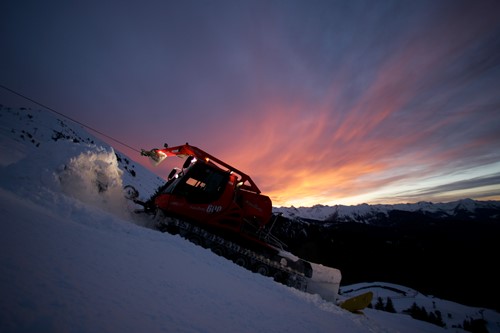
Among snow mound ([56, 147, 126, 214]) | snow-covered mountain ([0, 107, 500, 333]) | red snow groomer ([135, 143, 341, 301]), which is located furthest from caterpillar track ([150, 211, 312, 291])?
snow-covered mountain ([0, 107, 500, 333])

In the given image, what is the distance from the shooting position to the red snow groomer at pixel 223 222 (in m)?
A: 8.52

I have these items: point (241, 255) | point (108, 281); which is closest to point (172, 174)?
point (241, 255)

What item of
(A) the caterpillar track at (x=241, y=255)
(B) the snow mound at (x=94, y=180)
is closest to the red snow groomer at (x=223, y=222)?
(A) the caterpillar track at (x=241, y=255)

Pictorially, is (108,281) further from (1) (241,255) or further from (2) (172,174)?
(2) (172,174)

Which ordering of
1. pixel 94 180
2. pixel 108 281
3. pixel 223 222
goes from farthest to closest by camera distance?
pixel 223 222 < pixel 94 180 < pixel 108 281

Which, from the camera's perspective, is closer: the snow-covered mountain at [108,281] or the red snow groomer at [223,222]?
the snow-covered mountain at [108,281]

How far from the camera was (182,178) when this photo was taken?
9109 mm

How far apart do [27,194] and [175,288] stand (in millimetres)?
4274

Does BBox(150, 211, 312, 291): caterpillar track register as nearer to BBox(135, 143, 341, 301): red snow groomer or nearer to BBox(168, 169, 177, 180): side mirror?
BBox(135, 143, 341, 301): red snow groomer

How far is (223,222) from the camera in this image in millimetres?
9070

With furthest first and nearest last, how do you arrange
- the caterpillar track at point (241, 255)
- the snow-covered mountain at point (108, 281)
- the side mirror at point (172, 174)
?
the side mirror at point (172, 174), the caterpillar track at point (241, 255), the snow-covered mountain at point (108, 281)

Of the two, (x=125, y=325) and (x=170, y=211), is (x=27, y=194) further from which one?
(x=125, y=325)

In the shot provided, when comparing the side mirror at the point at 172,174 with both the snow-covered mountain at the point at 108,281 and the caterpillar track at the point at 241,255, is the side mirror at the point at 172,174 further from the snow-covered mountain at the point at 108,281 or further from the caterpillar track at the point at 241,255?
the snow-covered mountain at the point at 108,281

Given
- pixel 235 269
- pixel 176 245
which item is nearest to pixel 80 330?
pixel 176 245
